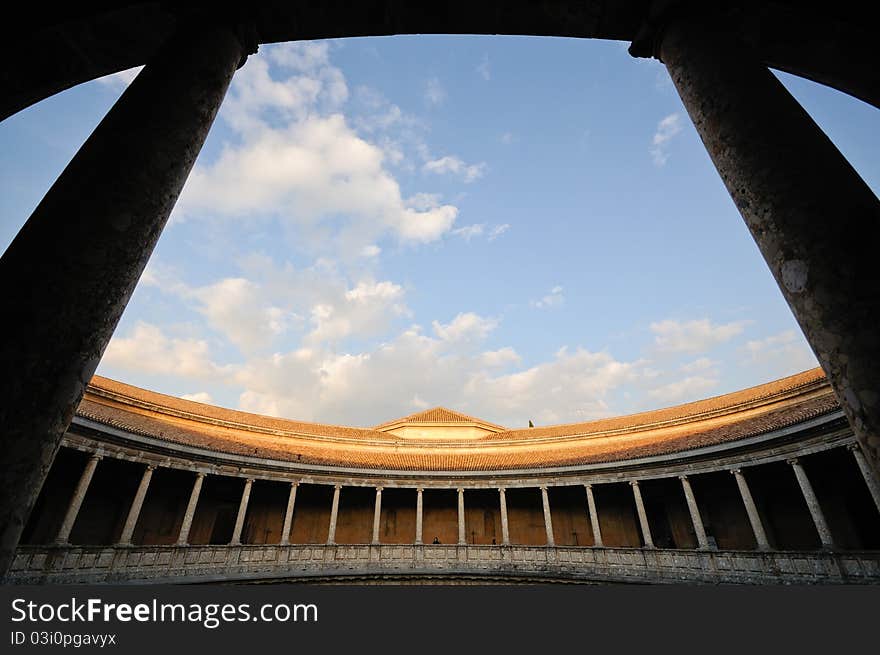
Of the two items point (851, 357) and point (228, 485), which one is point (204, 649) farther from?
point (228, 485)

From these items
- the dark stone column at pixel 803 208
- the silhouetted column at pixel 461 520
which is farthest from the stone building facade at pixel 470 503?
the dark stone column at pixel 803 208

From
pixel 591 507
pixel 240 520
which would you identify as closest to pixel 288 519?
pixel 240 520

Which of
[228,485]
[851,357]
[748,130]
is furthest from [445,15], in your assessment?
[228,485]

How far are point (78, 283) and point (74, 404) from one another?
22.0 inches

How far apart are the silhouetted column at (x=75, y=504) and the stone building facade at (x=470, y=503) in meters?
0.07

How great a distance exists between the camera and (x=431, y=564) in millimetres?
18156

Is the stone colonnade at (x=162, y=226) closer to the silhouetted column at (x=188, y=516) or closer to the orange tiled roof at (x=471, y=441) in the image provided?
the orange tiled roof at (x=471, y=441)

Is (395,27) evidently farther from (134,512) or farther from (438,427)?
(438,427)

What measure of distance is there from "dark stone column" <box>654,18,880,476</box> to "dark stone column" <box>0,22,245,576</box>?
3.35 m

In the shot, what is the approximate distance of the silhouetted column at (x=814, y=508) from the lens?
12.5 m

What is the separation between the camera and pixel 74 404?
6.13 feet

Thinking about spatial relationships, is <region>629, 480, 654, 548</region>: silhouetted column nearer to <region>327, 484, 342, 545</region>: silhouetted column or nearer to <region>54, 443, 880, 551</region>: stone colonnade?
<region>54, 443, 880, 551</region>: stone colonnade

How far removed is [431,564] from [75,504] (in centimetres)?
1351

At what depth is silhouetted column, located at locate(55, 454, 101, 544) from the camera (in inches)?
508
